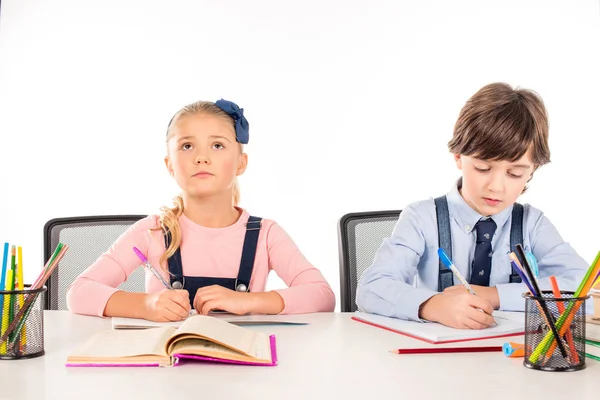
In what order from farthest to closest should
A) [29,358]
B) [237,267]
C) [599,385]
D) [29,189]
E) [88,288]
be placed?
[29,189] < [237,267] < [88,288] < [29,358] < [599,385]

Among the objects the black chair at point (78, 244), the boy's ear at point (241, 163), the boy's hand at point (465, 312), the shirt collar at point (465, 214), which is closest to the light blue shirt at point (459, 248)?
the shirt collar at point (465, 214)

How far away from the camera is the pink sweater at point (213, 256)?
1.70 m

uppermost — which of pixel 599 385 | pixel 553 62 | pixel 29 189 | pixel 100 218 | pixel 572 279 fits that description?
pixel 553 62

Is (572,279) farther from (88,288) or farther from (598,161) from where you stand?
(598,161)

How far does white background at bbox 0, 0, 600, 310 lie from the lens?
3615 millimetres

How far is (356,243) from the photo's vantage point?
2.01 metres

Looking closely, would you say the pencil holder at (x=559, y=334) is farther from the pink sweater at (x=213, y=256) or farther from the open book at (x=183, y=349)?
the pink sweater at (x=213, y=256)

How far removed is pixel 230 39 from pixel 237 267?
203 centimetres

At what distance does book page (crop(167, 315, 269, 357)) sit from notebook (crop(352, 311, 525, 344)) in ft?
0.85

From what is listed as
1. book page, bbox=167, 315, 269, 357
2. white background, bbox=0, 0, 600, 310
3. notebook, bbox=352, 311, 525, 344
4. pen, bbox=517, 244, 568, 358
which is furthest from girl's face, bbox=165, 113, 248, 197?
white background, bbox=0, 0, 600, 310

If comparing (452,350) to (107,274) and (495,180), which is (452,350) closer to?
(495,180)

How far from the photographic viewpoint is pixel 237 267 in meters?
1.84

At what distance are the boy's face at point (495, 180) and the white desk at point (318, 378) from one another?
599 millimetres

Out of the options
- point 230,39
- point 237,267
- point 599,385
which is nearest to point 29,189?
point 230,39
